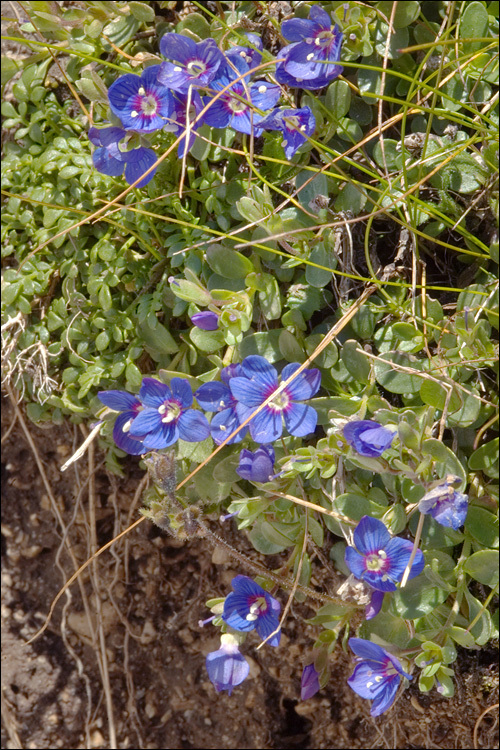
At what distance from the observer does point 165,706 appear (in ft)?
7.39

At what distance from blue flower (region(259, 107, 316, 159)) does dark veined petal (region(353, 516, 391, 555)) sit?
2.51 feet

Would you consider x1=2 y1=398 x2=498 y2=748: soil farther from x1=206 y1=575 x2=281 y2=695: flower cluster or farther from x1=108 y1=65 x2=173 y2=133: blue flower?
x1=108 y1=65 x2=173 y2=133: blue flower

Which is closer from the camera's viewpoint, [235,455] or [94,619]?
[235,455]

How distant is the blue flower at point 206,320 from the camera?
154 cm

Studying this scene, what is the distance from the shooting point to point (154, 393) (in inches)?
60.7

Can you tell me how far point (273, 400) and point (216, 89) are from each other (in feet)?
2.15

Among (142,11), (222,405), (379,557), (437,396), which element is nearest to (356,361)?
(437,396)

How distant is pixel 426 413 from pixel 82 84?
→ 104 centimetres

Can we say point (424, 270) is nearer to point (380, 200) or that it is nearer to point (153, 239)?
point (380, 200)

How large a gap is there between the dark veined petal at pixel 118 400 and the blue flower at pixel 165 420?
49 millimetres

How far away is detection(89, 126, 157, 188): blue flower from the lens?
5.23ft

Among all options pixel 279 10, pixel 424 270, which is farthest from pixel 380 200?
pixel 279 10

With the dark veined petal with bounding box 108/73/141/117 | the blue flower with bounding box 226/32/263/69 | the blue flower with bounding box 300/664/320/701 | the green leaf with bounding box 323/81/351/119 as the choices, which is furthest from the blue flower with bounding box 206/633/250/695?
the blue flower with bounding box 226/32/263/69

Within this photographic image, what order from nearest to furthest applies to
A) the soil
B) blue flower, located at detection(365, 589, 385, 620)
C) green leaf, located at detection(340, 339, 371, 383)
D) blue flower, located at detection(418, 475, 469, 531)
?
blue flower, located at detection(418, 475, 469, 531), blue flower, located at detection(365, 589, 385, 620), green leaf, located at detection(340, 339, 371, 383), the soil
